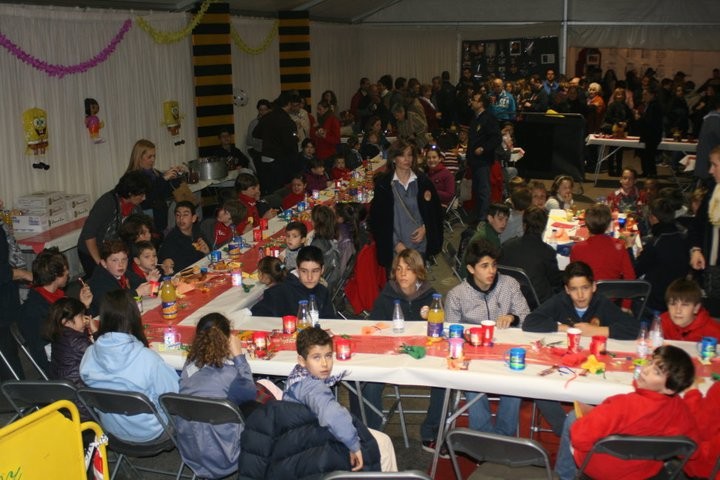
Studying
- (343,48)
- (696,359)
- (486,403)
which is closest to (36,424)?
(486,403)

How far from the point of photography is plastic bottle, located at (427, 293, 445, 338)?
492 cm

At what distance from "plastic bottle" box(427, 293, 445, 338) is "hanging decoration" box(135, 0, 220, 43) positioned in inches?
264

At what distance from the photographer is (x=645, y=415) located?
3627mm

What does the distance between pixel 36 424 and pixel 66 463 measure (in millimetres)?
310

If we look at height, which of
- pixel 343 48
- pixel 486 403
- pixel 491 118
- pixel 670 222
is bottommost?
pixel 486 403

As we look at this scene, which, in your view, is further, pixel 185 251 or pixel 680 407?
pixel 185 251

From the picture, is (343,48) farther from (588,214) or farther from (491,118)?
(588,214)

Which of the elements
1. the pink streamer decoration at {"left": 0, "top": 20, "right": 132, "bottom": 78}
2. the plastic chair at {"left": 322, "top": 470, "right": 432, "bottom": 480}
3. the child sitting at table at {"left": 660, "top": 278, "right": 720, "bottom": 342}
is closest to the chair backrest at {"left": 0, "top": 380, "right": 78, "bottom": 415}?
the plastic chair at {"left": 322, "top": 470, "right": 432, "bottom": 480}

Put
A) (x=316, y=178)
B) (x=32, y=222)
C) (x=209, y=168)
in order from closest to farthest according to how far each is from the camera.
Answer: (x=32, y=222) < (x=316, y=178) < (x=209, y=168)

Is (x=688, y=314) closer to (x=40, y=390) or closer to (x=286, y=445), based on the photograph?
(x=286, y=445)

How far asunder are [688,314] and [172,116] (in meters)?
7.98

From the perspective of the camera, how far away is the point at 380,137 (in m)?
12.4

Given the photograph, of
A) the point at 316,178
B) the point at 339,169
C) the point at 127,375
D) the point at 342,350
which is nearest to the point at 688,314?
the point at 342,350

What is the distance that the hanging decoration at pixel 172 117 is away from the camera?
1112 cm
